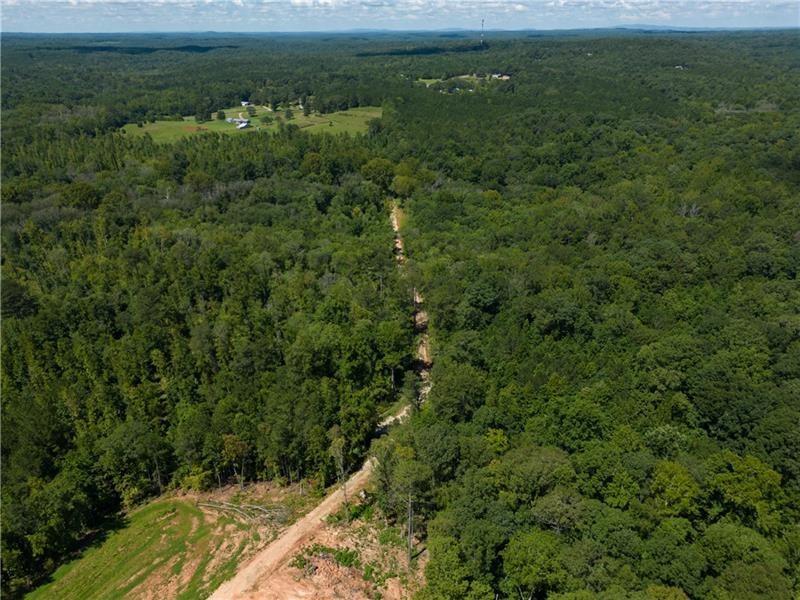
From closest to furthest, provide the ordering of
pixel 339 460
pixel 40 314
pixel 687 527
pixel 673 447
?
pixel 687 527 → pixel 673 447 → pixel 339 460 → pixel 40 314

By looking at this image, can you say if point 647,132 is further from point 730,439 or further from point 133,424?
point 133,424

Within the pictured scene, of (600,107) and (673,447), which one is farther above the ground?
(600,107)

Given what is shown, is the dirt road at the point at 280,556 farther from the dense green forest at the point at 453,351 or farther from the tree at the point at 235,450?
the tree at the point at 235,450

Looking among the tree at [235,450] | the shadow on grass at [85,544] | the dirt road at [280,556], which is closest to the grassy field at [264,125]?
the tree at [235,450]

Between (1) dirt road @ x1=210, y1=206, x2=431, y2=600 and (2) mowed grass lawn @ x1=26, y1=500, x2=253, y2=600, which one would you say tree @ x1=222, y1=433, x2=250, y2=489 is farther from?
(1) dirt road @ x1=210, y1=206, x2=431, y2=600

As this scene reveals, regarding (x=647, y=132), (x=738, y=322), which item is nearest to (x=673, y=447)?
Answer: (x=738, y=322)

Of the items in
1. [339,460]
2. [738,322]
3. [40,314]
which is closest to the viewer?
[339,460]

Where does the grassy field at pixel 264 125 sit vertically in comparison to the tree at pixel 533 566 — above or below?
above

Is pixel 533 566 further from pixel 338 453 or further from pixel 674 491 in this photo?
pixel 338 453
